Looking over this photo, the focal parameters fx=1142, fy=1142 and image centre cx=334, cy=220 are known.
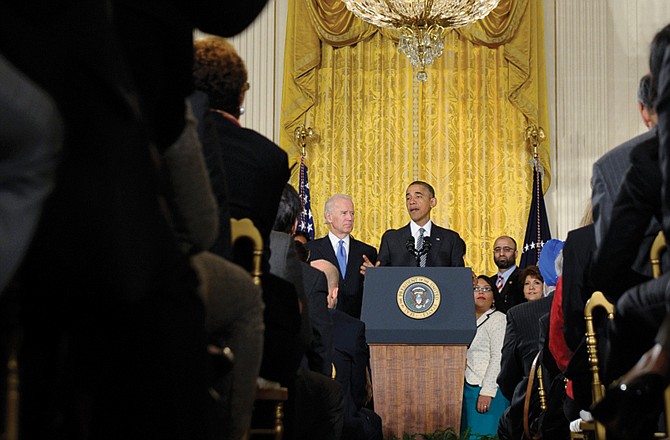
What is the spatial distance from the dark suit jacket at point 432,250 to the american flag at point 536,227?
8.56 feet

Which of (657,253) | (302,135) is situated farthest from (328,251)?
(657,253)

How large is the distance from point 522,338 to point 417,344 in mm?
2378

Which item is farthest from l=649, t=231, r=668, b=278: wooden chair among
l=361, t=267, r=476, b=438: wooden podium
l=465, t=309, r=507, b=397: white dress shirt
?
l=465, t=309, r=507, b=397: white dress shirt

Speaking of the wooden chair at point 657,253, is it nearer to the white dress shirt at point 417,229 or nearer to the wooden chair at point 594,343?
the wooden chair at point 594,343

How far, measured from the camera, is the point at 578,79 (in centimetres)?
1378

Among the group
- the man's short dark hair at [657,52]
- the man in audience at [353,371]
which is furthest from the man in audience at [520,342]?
the man's short dark hair at [657,52]

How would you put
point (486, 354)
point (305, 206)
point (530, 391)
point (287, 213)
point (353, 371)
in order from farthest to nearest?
point (305, 206)
point (486, 354)
point (353, 371)
point (530, 391)
point (287, 213)

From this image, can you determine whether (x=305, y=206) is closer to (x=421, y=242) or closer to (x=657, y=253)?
(x=421, y=242)

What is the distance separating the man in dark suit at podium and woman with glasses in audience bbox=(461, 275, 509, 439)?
2.62ft

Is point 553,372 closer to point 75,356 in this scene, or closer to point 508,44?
point 75,356

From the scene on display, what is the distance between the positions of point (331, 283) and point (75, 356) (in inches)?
195

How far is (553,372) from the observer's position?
5367mm

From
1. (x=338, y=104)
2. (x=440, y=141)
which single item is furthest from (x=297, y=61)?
(x=440, y=141)

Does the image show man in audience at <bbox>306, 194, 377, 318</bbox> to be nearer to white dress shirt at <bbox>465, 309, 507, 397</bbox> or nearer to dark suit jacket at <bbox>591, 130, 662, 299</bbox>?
white dress shirt at <bbox>465, 309, 507, 397</bbox>
